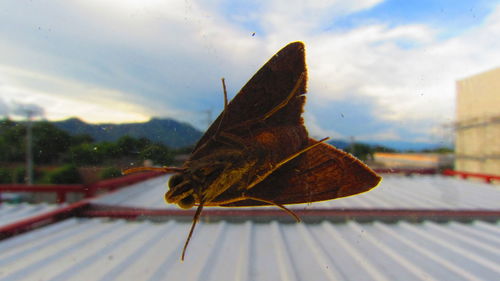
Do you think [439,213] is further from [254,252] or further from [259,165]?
[259,165]

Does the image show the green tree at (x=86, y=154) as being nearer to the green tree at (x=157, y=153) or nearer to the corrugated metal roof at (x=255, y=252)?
the green tree at (x=157, y=153)

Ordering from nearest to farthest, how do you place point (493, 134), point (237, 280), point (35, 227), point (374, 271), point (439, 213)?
point (237, 280)
point (374, 271)
point (35, 227)
point (439, 213)
point (493, 134)

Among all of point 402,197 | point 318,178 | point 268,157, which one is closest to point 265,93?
point 268,157

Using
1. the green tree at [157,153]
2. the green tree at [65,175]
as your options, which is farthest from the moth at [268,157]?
the green tree at [65,175]

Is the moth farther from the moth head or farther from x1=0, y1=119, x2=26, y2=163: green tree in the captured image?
x1=0, y1=119, x2=26, y2=163: green tree

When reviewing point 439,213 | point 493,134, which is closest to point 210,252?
point 439,213

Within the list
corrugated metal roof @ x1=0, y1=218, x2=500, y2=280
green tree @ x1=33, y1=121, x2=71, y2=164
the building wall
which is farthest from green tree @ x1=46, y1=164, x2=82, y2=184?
the building wall

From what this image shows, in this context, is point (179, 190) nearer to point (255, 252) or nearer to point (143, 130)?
point (143, 130)
